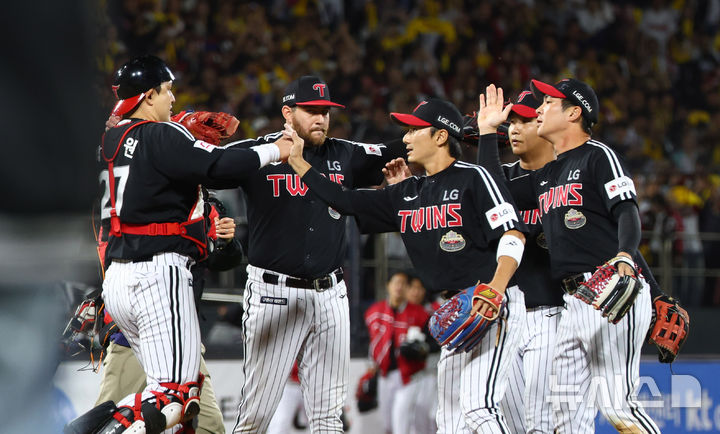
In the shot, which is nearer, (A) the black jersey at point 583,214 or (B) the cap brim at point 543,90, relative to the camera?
(A) the black jersey at point 583,214

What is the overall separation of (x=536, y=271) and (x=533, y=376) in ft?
2.11

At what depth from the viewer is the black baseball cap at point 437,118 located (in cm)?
457

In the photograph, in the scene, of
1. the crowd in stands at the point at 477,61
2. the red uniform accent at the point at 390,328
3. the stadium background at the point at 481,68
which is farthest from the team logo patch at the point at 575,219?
the crowd in stands at the point at 477,61

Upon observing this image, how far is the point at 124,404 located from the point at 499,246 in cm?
188

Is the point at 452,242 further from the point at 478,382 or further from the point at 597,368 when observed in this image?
the point at 597,368

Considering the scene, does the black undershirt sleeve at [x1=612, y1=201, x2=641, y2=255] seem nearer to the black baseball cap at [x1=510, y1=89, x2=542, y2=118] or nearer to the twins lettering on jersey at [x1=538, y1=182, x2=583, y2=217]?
the twins lettering on jersey at [x1=538, y1=182, x2=583, y2=217]

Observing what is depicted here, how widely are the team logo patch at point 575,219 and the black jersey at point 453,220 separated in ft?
1.62

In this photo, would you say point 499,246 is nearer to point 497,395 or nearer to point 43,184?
point 497,395

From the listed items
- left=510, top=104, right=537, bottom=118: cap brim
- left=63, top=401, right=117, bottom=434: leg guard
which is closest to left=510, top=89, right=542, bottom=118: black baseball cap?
left=510, top=104, right=537, bottom=118: cap brim

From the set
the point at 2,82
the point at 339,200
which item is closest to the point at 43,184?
the point at 2,82

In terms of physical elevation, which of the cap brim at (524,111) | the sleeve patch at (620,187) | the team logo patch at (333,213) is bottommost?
the team logo patch at (333,213)

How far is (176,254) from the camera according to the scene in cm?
411

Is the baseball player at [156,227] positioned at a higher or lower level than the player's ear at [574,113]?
lower

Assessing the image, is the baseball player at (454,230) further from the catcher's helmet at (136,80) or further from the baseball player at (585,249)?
the catcher's helmet at (136,80)
